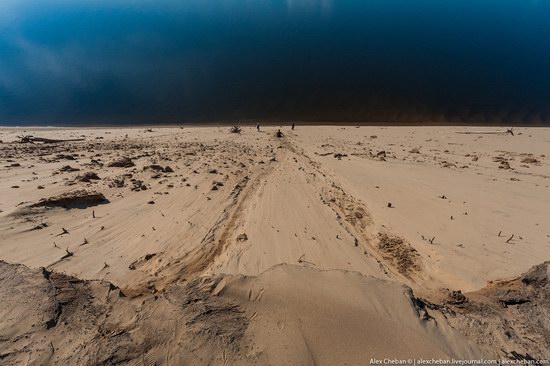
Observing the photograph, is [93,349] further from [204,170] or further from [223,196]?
[204,170]

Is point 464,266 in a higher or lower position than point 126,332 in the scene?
lower

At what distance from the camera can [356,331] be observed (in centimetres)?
401

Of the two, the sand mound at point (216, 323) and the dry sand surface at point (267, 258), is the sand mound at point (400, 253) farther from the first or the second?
the sand mound at point (216, 323)

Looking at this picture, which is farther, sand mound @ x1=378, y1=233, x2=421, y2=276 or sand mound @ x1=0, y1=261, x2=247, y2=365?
sand mound @ x1=378, y1=233, x2=421, y2=276

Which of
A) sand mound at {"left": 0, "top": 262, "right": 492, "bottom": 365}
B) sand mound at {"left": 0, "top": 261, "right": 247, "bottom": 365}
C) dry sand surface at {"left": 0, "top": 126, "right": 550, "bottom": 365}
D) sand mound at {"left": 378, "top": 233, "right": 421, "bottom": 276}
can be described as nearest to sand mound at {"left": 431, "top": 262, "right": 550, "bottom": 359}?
dry sand surface at {"left": 0, "top": 126, "right": 550, "bottom": 365}

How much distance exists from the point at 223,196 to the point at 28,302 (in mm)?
6317

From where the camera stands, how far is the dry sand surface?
3.84 m

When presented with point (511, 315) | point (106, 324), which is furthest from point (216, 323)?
point (511, 315)

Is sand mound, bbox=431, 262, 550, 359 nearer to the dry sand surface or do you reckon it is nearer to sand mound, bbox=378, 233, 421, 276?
the dry sand surface

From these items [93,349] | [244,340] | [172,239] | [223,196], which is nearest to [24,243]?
[172,239]

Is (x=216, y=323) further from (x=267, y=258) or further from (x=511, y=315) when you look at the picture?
(x=511, y=315)

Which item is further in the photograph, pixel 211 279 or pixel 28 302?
pixel 211 279

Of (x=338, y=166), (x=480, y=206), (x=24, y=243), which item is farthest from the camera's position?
(x=338, y=166)

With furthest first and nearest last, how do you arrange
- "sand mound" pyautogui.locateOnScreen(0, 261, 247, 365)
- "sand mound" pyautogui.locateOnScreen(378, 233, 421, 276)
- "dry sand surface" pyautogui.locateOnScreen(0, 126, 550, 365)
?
"sand mound" pyautogui.locateOnScreen(378, 233, 421, 276), "dry sand surface" pyautogui.locateOnScreen(0, 126, 550, 365), "sand mound" pyautogui.locateOnScreen(0, 261, 247, 365)
